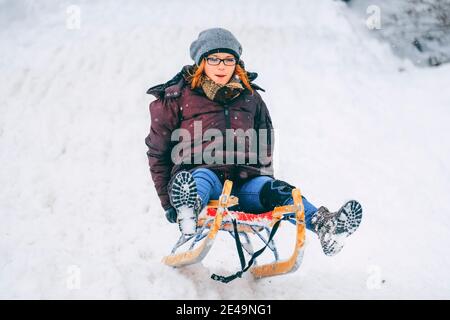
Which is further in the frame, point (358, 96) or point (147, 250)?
point (358, 96)

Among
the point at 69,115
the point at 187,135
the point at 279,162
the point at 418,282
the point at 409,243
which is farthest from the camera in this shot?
the point at 69,115

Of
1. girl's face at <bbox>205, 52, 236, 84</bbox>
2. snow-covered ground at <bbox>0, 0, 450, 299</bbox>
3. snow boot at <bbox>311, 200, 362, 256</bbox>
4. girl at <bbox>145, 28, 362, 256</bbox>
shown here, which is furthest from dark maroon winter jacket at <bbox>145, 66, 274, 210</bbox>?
snow-covered ground at <bbox>0, 0, 450, 299</bbox>

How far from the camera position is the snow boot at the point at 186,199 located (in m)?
2.74

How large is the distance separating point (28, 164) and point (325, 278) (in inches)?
131

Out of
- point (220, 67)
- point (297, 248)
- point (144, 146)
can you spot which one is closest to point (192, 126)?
point (220, 67)

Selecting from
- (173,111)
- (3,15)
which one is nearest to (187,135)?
(173,111)

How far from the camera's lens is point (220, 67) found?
3162mm

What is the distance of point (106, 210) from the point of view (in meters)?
4.89

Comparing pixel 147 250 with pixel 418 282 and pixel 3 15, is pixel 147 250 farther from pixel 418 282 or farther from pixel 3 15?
pixel 3 15

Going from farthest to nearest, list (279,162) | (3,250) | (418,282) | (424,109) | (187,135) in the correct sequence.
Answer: (424,109)
(279,162)
(418,282)
(3,250)
(187,135)

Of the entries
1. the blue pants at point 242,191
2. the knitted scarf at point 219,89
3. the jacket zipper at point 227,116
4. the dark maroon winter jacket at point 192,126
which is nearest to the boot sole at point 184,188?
the blue pants at point 242,191

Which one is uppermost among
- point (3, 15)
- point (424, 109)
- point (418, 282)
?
point (3, 15)

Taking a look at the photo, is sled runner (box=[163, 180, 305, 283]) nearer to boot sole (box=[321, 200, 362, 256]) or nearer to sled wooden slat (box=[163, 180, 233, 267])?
sled wooden slat (box=[163, 180, 233, 267])

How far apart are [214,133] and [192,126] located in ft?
0.47
